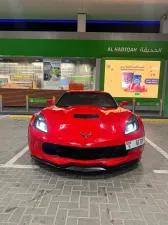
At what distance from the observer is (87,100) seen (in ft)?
14.6

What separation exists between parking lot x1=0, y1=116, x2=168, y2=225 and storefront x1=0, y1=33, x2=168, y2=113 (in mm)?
7127

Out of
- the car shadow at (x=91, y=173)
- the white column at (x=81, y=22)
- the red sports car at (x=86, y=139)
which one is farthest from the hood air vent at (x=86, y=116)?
the white column at (x=81, y=22)

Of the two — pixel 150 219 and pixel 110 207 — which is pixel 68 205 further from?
pixel 150 219

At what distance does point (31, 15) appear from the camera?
36.9ft

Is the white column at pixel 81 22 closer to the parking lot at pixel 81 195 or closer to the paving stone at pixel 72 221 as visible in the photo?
the parking lot at pixel 81 195

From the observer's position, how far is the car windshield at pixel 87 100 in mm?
4270

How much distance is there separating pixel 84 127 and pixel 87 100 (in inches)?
61.7

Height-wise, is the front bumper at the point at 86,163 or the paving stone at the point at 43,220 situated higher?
the front bumper at the point at 86,163

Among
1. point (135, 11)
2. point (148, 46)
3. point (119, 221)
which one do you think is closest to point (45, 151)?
point (119, 221)

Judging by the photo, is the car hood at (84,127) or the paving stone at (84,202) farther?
the car hood at (84,127)

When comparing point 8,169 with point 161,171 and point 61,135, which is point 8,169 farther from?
point 161,171

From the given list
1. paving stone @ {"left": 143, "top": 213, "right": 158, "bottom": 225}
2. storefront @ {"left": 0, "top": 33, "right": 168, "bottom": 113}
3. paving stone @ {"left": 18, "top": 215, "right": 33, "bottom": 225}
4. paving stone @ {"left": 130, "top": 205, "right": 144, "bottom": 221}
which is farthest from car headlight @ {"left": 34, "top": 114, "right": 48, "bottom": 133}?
storefront @ {"left": 0, "top": 33, "right": 168, "bottom": 113}

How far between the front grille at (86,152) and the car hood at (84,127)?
10 centimetres

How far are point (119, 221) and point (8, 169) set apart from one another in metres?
2.07
